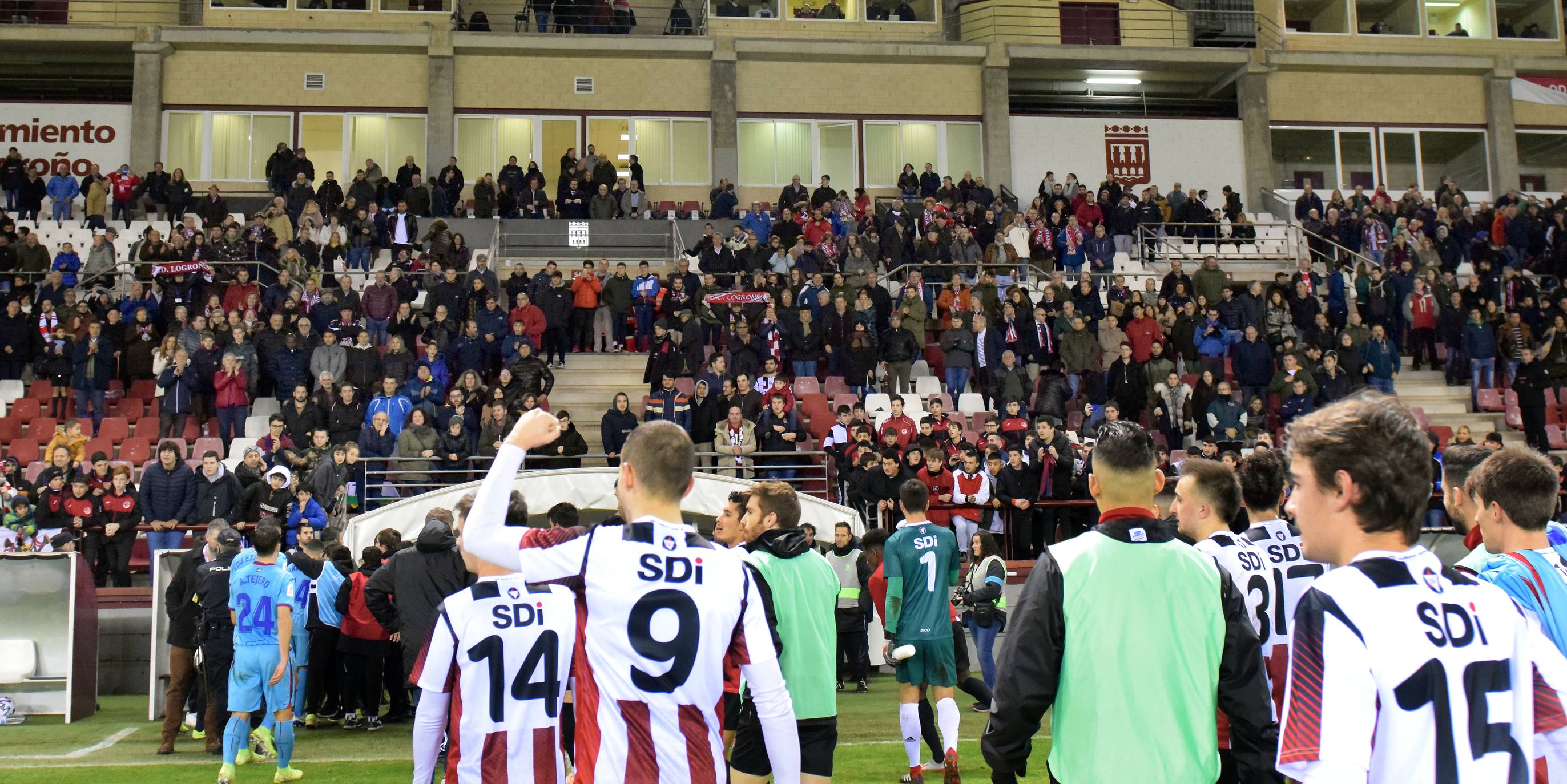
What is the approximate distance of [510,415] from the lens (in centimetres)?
1744

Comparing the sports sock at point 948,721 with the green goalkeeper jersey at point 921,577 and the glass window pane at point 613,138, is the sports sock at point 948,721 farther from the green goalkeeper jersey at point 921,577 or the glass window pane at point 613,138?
the glass window pane at point 613,138

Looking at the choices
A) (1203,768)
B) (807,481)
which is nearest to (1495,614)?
(1203,768)

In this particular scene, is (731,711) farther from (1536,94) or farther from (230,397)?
(1536,94)

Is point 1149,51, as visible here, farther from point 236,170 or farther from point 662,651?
point 662,651

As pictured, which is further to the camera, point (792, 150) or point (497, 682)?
point (792, 150)

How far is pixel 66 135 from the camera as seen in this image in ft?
97.1

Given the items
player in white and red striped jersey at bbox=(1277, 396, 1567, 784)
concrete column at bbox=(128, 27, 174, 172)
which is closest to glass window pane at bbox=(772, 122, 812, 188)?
concrete column at bbox=(128, 27, 174, 172)

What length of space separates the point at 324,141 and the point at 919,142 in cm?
1458

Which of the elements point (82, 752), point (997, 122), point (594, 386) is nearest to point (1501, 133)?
point (997, 122)

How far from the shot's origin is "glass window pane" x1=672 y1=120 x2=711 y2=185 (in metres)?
31.4

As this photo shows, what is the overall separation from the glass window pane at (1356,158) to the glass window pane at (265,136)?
85.7ft

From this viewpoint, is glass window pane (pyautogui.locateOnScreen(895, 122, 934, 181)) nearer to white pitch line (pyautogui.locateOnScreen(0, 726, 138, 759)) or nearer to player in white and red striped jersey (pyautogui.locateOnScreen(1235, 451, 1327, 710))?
white pitch line (pyautogui.locateOnScreen(0, 726, 138, 759))

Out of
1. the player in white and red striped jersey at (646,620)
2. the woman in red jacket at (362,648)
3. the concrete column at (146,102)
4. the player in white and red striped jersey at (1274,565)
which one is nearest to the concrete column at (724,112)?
the concrete column at (146,102)

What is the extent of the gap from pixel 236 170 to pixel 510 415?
→ 55.0 feet
